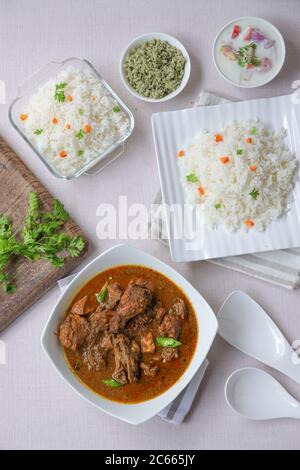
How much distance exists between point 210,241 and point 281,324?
0.75 meters

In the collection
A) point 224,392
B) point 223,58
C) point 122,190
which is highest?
point 223,58

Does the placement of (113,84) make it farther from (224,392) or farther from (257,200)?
(224,392)

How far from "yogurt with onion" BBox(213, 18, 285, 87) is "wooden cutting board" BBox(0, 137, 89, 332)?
151 cm

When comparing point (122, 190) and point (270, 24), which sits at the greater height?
point (270, 24)

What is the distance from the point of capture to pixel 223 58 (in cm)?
387

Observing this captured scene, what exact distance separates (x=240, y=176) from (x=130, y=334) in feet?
4.10

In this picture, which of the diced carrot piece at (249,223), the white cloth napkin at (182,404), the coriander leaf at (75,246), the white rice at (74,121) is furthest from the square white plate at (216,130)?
the white cloth napkin at (182,404)

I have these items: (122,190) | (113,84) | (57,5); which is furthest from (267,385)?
(57,5)

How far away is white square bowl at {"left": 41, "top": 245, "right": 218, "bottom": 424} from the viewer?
345 cm

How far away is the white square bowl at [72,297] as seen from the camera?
11.3ft

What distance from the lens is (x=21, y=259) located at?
3.82 meters

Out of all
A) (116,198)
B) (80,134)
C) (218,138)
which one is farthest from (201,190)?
(80,134)

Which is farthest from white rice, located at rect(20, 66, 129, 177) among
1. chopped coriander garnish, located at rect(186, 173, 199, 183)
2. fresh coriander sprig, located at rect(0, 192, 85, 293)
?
chopped coriander garnish, located at rect(186, 173, 199, 183)

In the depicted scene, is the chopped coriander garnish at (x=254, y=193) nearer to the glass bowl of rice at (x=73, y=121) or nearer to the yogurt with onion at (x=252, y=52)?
the yogurt with onion at (x=252, y=52)
